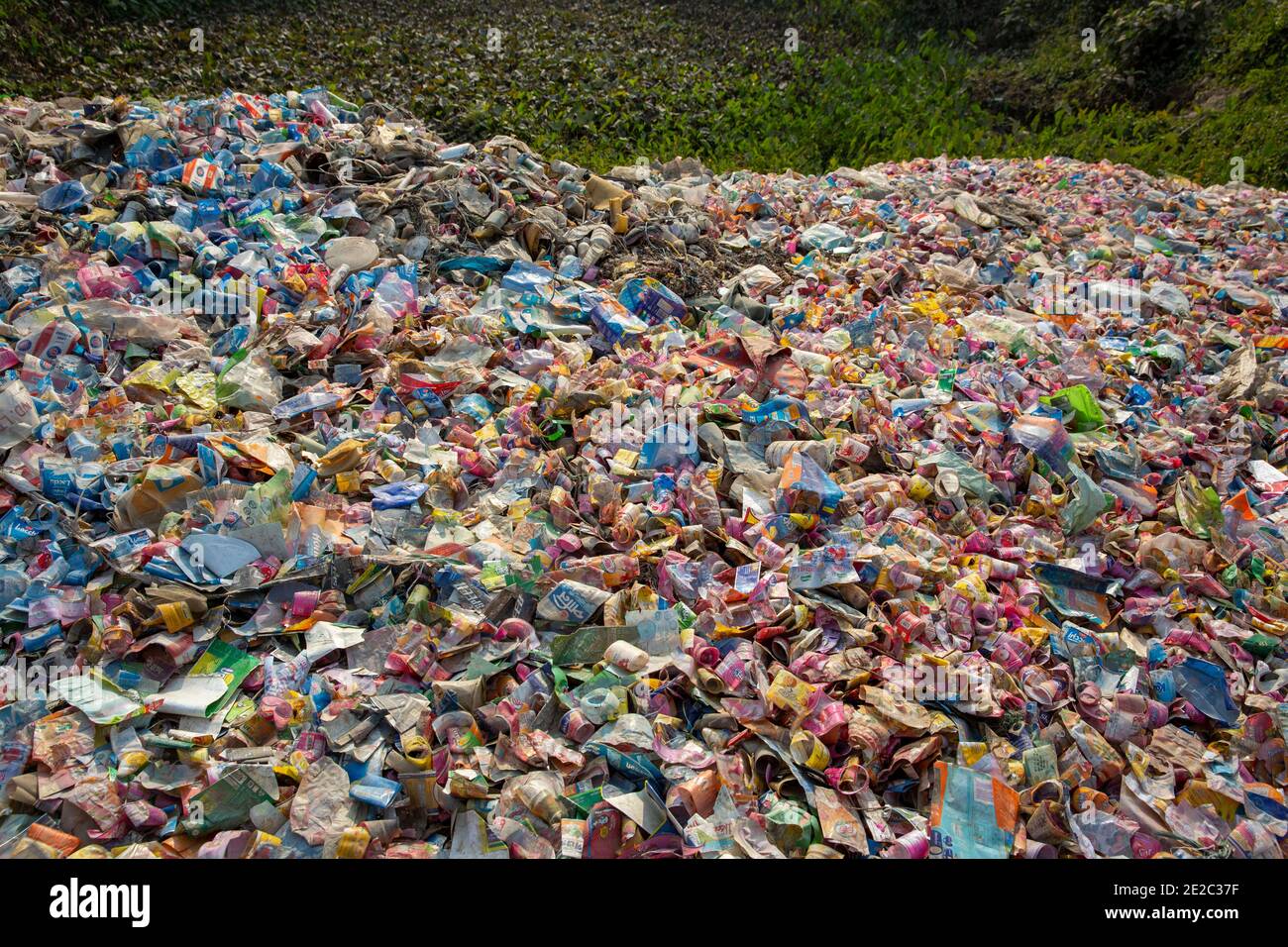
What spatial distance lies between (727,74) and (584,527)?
7994mm

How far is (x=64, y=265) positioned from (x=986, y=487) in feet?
13.0

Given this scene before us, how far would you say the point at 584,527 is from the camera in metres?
2.96

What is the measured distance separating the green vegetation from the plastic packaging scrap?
3.39 m

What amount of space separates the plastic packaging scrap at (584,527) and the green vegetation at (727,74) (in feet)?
11.1

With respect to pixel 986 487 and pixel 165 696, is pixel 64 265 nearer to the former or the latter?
pixel 165 696

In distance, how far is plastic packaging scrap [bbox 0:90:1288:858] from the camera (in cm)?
222

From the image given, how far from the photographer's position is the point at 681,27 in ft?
34.8

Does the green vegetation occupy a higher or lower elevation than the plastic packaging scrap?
higher

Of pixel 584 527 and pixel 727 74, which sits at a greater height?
pixel 727 74

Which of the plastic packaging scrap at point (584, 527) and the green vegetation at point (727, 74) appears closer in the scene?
the plastic packaging scrap at point (584, 527)

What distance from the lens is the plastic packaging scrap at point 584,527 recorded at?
2219 millimetres

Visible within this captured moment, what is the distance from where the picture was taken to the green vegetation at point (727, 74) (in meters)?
7.84

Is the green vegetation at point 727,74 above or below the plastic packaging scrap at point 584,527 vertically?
above
